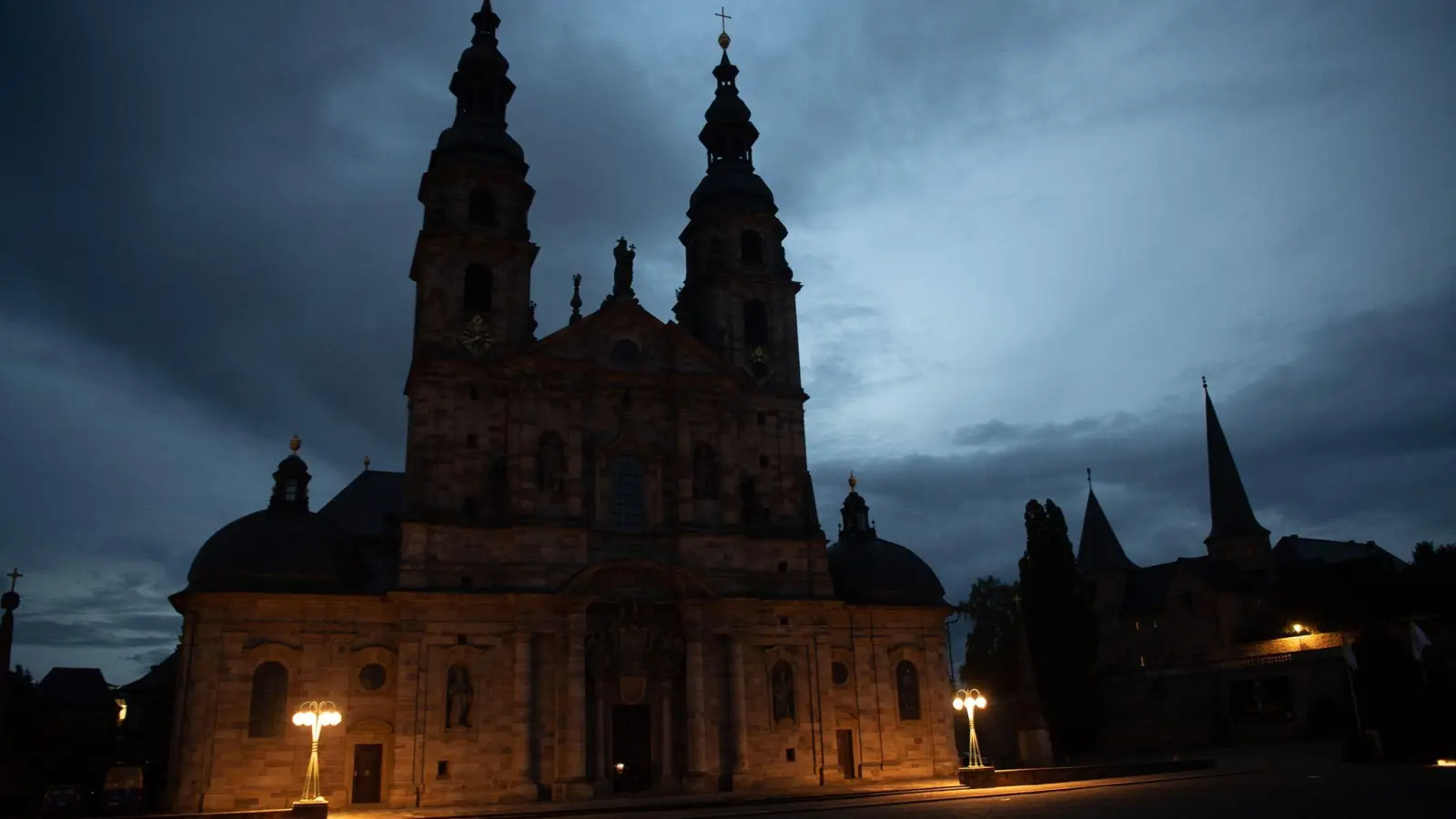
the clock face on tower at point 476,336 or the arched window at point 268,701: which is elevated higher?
the clock face on tower at point 476,336

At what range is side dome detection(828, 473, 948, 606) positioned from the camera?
41594mm

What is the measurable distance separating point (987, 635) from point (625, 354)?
62.1 meters

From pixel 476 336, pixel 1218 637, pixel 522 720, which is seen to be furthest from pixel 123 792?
pixel 1218 637

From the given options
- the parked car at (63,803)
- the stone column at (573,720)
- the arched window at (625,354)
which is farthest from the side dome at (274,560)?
the arched window at (625,354)

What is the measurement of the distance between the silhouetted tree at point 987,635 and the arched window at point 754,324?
33.5 meters

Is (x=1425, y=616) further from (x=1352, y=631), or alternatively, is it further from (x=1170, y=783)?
(x=1170, y=783)

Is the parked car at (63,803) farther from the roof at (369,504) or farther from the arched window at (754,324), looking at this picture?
the arched window at (754,324)

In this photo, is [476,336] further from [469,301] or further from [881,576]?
[881,576]

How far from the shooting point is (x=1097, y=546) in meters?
73.6

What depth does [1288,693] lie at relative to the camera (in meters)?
50.9

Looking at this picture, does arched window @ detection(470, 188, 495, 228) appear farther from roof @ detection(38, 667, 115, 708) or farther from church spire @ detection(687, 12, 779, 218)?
roof @ detection(38, 667, 115, 708)

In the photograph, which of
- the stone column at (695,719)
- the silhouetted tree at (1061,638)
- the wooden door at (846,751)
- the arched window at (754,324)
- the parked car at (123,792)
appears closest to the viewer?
the parked car at (123,792)

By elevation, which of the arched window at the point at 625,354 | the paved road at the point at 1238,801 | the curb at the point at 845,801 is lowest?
the curb at the point at 845,801

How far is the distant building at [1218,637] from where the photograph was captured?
50.8 meters
